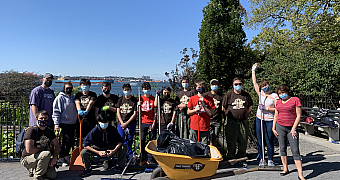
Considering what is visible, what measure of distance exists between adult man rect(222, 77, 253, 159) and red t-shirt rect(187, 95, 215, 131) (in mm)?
521

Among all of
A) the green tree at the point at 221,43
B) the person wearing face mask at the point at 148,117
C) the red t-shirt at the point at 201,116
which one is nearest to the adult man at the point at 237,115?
the red t-shirt at the point at 201,116

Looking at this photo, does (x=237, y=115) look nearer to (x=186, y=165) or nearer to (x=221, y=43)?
(x=186, y=165)

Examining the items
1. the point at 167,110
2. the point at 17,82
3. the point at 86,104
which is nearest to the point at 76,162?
the point at 86,104

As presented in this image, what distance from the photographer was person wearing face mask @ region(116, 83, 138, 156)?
206 inches

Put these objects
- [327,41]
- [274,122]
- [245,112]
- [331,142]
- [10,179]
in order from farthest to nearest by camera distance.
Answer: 1. [327,41]
2. [331,142]
3. [245,112]
4. [274,122]
5. [10,179]

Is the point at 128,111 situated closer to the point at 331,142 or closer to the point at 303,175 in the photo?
the point at 303,175

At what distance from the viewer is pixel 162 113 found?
5.32 metres

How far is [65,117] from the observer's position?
511 cm

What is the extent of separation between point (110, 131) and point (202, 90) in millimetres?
2180

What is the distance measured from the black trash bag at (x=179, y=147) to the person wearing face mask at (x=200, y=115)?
1228mm

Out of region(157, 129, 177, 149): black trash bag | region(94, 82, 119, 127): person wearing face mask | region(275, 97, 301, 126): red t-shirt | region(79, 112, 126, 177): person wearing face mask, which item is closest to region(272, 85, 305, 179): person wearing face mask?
region(275, 97, 301, 126): red t-shirt

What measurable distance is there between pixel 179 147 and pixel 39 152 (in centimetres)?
285

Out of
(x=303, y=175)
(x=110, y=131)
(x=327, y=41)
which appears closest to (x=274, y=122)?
(x=303, y=175)

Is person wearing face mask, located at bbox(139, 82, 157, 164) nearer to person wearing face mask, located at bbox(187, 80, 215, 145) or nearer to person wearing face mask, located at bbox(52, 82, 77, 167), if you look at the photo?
person wearing face mask, located at bbox(187, 80, 215, 145)
